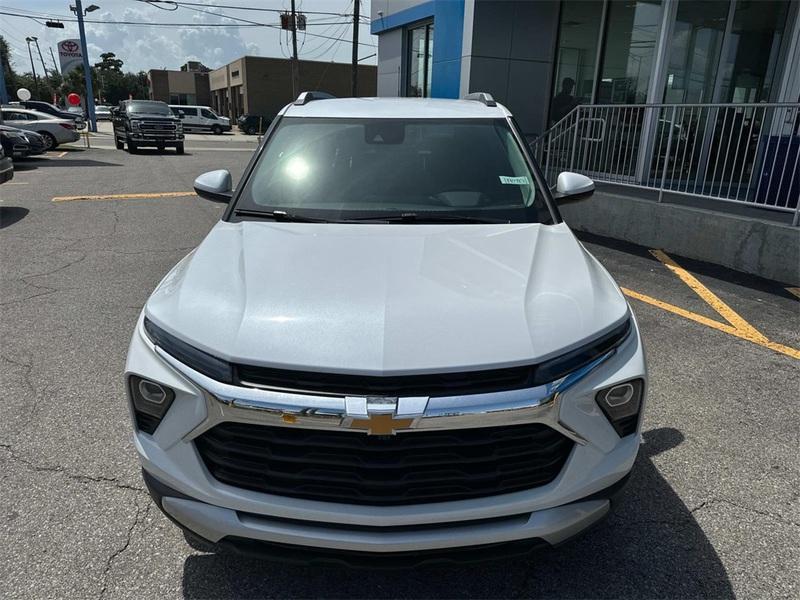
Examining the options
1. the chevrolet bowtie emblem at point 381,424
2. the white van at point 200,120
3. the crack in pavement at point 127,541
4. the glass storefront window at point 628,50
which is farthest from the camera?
the white van at point 200,120

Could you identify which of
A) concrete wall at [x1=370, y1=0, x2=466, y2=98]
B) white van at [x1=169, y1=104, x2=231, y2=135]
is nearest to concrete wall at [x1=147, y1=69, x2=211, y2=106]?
white van at [x1=169, y1=104, x2=231, y2=135]

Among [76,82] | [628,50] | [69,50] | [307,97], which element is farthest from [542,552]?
[76,82]

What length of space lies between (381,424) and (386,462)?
15 centimetres

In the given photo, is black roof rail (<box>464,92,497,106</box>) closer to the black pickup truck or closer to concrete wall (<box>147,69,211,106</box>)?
the black pickup truck

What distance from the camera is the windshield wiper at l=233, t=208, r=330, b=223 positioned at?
2.77m

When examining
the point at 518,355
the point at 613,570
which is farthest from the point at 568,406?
the point at 613,570

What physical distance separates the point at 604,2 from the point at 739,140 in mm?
5769

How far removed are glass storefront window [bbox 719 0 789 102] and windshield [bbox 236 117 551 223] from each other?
827 cm

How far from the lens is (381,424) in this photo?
169 cm

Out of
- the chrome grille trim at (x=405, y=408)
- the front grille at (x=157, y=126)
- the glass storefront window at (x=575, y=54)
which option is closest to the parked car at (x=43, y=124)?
the front grille at (x=157, y=126)

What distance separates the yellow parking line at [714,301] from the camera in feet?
15.3

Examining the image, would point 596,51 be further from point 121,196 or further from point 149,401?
point 149,401

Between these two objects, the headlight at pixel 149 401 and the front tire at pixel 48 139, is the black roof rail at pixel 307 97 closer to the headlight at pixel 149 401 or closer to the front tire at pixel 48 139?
the headlight at pixel 149 401

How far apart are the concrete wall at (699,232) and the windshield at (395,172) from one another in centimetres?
427
